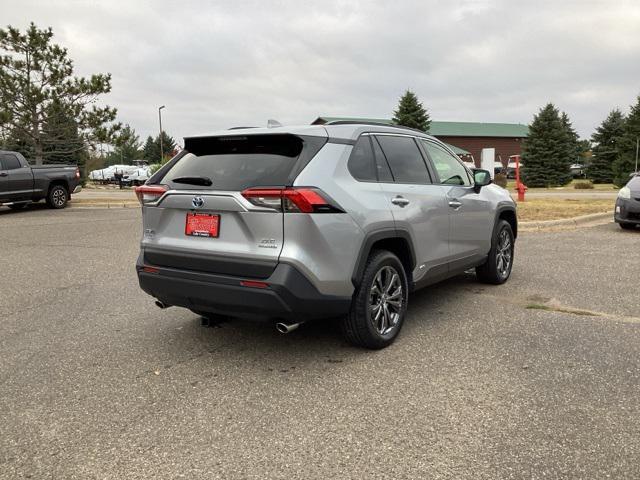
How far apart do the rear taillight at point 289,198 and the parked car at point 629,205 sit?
381 inches

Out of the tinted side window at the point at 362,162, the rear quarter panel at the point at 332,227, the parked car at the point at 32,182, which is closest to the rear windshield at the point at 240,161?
the rear quarter panel at the point at 332,227

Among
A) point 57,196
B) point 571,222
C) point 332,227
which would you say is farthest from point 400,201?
point 57,196

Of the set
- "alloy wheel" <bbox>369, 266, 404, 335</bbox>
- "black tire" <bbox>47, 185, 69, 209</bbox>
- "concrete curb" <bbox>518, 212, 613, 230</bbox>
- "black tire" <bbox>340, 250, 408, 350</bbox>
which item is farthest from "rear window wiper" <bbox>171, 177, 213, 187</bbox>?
"black tire" <bbox>47, 185, 69, 209</bbox>

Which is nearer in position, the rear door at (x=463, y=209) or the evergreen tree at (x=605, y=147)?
the rear door at (x=463, y=209)

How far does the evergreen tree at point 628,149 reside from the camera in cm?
3753

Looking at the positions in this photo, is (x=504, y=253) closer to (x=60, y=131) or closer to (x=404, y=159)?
(x=404, y=159)

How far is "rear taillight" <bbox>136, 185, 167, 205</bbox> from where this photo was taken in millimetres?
4043

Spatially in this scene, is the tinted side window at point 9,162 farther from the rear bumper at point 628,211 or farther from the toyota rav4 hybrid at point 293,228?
the rear bumper at point 628,211

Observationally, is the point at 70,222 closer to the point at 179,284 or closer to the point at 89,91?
the point at 89,91

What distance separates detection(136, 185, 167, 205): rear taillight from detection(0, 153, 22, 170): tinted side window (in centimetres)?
1354

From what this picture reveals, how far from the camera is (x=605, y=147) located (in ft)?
148

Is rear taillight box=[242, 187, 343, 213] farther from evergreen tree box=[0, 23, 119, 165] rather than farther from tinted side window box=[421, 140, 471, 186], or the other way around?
evergreen tree box=[0, 23, 119, 165]

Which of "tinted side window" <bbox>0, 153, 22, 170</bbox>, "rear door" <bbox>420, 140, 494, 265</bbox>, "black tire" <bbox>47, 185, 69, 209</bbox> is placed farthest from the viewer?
"black tire" <bbox>47, 185, 69, 209</bbox>

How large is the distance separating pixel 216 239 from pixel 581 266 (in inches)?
230
